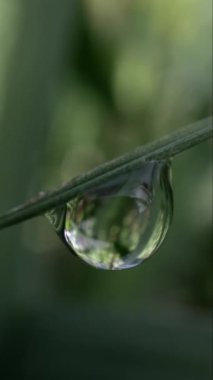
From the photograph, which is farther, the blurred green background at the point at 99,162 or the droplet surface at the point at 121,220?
the blurred green background at the point at 99,162

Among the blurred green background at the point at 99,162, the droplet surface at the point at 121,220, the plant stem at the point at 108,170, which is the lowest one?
the plant stem at the point at 108,170

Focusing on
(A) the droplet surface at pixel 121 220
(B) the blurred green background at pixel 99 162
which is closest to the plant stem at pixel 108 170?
(A) the droplet surface at pixel 121 220

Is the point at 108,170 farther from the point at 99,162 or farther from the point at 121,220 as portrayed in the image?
the point at 99,162

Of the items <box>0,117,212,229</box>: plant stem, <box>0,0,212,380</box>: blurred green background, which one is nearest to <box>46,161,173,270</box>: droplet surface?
<box>0,117,212,229</box>: plant stem

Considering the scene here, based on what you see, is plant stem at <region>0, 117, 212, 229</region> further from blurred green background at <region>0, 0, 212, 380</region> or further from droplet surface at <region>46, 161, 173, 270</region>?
blurred green background at <region>0, 0, 212, 380</region>

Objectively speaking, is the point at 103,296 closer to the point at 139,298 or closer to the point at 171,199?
the point at 139,298

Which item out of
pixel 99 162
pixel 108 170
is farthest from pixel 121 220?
pixel 99 162

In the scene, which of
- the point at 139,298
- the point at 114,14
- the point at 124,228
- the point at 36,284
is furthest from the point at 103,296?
the point at 124,228

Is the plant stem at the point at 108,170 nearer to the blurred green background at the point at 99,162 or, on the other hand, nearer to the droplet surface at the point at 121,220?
the droplet surface at the point at 121,220
